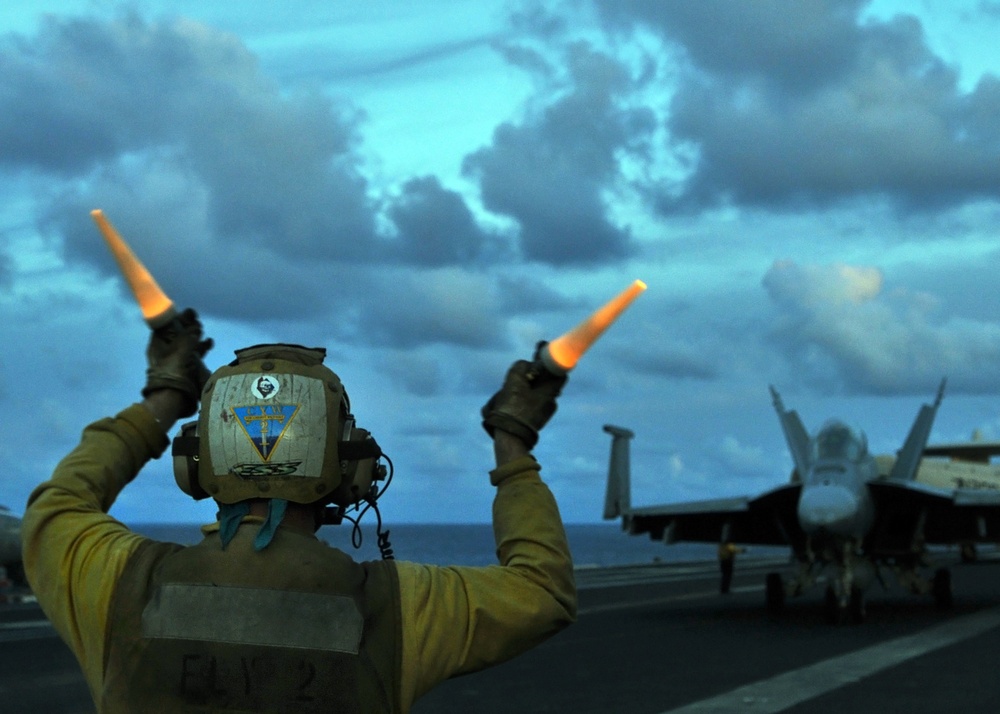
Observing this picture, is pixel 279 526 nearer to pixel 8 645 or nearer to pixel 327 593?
pixel 327 593

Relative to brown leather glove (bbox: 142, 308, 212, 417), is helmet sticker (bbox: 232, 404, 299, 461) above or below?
below

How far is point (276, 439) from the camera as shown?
2414 millimetres

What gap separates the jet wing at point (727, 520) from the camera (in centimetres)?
2356

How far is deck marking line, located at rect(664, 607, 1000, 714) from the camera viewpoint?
35.7 feet

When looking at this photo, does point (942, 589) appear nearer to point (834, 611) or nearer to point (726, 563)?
point (834, 611)

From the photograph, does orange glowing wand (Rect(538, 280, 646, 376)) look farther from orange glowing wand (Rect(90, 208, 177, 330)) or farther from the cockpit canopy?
the cockpit canopy

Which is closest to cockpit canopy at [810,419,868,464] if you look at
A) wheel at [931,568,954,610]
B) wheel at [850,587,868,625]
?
wheel at [850,587,868,625]

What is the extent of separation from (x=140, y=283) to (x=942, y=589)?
2319 centimetres

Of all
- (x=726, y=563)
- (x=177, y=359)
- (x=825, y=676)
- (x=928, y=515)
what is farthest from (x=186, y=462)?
(x=726, y=563)

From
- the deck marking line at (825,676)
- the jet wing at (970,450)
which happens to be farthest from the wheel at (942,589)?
the jet wing at (970,450)

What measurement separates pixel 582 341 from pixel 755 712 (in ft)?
28.3

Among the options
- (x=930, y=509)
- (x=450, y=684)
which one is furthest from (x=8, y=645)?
(x=930, y=509)

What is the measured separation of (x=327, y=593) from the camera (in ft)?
7.82

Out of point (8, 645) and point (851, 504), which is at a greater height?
point (851, 504)
